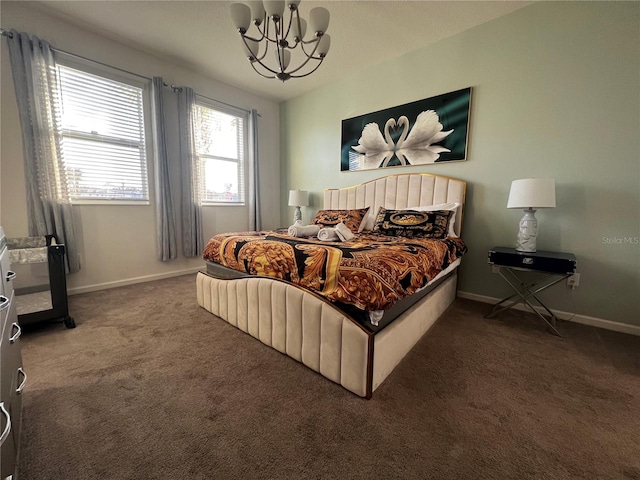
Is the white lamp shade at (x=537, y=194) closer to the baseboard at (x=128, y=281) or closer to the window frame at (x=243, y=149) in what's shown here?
the window frame at (x=243, y=149)

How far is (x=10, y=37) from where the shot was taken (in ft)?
7.35

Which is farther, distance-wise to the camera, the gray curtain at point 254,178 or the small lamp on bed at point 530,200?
the gray curtain at point 254,178

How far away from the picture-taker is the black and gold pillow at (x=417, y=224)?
7.91 feet

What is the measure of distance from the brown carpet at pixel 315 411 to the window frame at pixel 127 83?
1.58m

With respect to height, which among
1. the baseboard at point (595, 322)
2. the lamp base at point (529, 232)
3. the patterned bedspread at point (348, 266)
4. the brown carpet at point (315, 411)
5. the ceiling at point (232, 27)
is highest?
the ceiling at point (232, 27)

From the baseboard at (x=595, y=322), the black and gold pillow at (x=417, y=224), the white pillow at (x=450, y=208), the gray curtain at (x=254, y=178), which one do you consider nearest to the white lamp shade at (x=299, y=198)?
the gray curtain at (x=254, y=178)

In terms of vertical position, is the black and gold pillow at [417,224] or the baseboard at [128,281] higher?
the black and gold pillow at [417,224]

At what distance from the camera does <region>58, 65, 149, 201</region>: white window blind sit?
8.64 ft

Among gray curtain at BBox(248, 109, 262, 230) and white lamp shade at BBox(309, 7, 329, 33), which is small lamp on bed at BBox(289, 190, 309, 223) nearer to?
gray curtain at BBox(248, 109, 262, 230)

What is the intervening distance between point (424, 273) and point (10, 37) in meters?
4.04

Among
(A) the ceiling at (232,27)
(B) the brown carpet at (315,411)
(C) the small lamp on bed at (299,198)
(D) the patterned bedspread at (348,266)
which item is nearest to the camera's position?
(B) the brown carpet at (315,411)

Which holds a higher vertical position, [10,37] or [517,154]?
[10,37]

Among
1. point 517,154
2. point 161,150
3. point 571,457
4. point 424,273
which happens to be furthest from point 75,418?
point 517,154

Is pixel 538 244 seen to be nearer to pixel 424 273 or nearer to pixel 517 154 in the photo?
pixel 517 154
